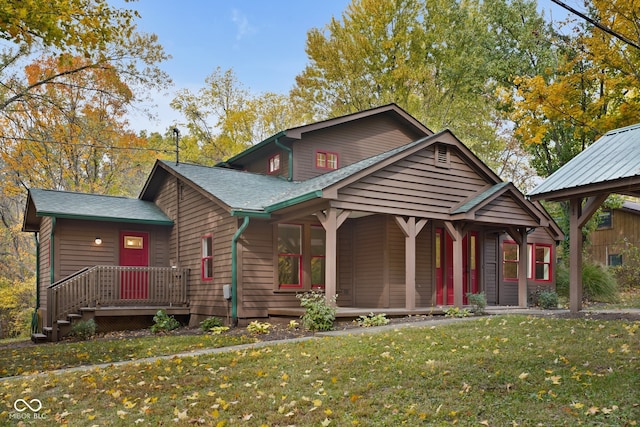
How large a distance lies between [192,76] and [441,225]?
2479 centimetres

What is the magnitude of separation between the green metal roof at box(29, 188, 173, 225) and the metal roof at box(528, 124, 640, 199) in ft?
39.1

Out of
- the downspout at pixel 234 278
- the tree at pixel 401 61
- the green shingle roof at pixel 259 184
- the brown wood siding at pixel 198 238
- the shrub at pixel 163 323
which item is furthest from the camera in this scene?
the tree at pixel 401 61

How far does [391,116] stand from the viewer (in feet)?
68.2

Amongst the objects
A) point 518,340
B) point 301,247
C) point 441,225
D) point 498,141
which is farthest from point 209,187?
point 498,141

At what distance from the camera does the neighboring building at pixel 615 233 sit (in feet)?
104

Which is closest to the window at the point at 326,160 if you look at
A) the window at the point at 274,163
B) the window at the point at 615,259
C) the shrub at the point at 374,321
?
the window at the point at 274,163

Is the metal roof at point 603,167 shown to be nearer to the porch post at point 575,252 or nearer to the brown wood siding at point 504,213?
the porch post at point 575,252

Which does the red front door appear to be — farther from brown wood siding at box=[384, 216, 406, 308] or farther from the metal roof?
the metal roof

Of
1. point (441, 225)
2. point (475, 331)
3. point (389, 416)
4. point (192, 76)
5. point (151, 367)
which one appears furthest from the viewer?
point (192, 76)

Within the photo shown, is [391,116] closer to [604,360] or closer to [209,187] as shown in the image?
[209,187]

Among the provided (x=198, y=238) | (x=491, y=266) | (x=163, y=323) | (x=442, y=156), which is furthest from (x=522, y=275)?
(x=163, y=323)

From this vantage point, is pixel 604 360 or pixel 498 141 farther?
pixel 498 141

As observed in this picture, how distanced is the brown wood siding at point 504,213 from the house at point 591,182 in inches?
137

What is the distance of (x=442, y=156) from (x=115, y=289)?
32.2 feet
